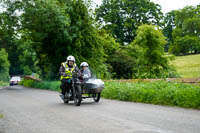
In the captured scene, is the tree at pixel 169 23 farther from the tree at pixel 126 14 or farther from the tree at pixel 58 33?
the tree at pixel 58 33

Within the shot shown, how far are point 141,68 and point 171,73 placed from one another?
2941 mm

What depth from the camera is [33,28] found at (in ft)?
101

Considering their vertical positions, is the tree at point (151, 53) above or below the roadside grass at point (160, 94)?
above

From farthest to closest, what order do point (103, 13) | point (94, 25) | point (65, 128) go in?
point (103, 13), point (94, 25), point (65, 128)

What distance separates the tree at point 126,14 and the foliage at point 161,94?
39811mm

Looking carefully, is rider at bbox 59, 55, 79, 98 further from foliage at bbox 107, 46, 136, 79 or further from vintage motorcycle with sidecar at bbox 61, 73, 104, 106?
foliage at bbox 107, 46, 136, 79

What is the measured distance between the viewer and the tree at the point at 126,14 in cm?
5578

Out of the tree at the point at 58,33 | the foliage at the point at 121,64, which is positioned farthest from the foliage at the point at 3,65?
the foliage at the point at 121,64

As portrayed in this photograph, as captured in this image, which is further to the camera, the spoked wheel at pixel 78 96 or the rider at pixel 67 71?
the rider at pixel 67 71

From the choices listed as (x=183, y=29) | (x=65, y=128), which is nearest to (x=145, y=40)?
(x=65, y=128)

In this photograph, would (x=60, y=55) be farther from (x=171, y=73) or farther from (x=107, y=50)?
(x=171, y=73)

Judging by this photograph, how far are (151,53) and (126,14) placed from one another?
27460mm

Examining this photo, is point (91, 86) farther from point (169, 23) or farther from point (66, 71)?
point (169, 23)

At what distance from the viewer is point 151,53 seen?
31.1 metres
